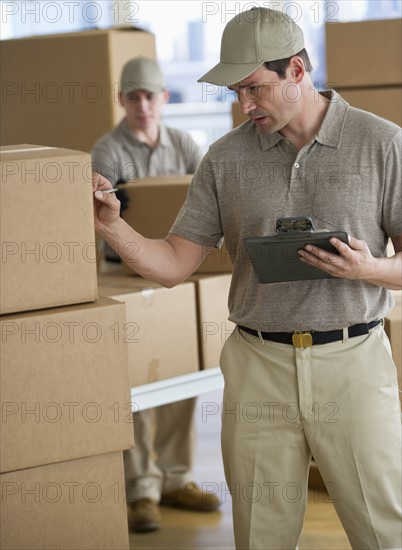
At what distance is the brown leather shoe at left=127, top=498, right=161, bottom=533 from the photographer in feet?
9.74

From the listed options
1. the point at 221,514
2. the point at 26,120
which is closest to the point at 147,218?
the point at 221,514

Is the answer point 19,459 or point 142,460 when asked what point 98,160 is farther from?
point 19,459

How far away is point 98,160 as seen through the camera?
3.45 m

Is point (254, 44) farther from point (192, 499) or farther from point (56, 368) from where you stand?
point (192, 499)

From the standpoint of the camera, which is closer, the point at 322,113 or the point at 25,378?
the point at 25,378

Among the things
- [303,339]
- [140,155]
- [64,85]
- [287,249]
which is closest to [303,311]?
[303,339]

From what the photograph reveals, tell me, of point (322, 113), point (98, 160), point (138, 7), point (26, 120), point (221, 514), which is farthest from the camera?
point (138, 7)

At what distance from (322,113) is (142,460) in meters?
1.69

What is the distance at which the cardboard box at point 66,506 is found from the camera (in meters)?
1.70

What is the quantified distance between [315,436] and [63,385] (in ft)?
1.57

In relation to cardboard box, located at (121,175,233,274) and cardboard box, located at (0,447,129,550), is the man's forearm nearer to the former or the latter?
cardboard box, located at (0,447,129,550)

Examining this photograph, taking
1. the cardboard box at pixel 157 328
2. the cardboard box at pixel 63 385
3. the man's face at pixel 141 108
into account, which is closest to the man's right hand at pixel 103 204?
the cardboard box at pixel 63 385

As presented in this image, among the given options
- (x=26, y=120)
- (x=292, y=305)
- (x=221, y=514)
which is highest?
(x=26, y=120)

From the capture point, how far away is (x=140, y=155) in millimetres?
3527
